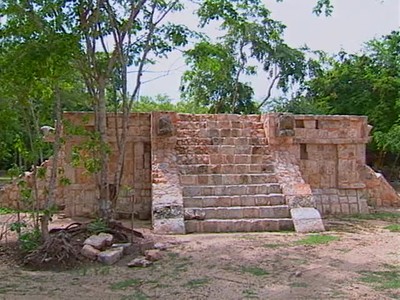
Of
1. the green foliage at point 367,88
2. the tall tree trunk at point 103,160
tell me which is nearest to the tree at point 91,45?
the tall tree trunk at point 103,160

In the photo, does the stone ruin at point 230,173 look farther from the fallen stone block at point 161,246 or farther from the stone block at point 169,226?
the fallen stone block at point 161,246

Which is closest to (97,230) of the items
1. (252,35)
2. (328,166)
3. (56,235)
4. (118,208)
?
(56,235)

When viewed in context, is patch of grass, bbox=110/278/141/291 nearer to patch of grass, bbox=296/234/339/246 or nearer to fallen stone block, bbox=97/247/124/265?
fallen stone block, bbox=97/247/124/265

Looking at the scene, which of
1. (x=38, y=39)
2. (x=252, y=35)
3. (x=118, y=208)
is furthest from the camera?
(x=252, y=35)

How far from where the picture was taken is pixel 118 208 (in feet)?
29.5

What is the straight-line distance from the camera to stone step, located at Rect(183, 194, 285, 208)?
319 inches

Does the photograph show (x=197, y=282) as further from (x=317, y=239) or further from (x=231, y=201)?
(x=231, y=201)

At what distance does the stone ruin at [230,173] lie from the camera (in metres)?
7.88

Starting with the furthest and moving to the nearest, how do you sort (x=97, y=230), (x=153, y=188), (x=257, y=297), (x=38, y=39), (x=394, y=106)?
(x=394, y=106)
(x=153, y=188)
(x=97, y=230)
(x=38, y=39)
(x=257, y=297)

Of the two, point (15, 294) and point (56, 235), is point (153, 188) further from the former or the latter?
point (15, 294)

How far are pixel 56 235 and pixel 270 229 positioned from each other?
10.7 ft

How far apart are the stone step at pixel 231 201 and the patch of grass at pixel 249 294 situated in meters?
3.50

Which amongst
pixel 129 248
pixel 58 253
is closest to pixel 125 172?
pixel 129 248

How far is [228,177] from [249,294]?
420cm
